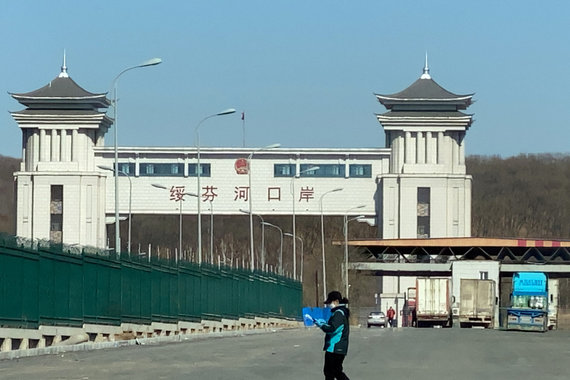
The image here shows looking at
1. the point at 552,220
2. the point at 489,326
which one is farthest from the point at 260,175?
the point at 552,220

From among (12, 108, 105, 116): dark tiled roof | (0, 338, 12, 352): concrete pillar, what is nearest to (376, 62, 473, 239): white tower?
(12, 108, 105, 116): dark tiled roof

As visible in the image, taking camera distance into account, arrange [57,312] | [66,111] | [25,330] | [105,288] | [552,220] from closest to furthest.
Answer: [25,330] → [57,312] → [105,288] → [66,111] → [552,220]

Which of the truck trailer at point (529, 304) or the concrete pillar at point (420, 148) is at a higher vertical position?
the concrete pillar at point (420, 148)

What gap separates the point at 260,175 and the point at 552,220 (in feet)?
238

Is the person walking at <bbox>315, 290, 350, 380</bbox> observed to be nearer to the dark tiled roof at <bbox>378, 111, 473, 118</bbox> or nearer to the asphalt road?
the asphalt road

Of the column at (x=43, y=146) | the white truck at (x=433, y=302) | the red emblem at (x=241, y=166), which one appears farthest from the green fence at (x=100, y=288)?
the column at (x=43, y=146)

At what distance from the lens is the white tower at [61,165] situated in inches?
4309

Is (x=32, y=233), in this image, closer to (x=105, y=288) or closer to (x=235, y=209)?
(x=235, y=209)

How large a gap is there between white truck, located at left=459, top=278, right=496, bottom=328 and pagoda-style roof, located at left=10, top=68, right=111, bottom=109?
Result: 48346mm

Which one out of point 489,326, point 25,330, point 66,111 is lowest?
point 489,326

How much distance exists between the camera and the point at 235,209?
10606 centimetres

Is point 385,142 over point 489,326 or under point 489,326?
over

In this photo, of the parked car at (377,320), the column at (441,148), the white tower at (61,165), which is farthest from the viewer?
the column at (441,148)

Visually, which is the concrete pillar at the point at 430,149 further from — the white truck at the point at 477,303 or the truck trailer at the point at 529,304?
the truck trailer at the point at 529,304
